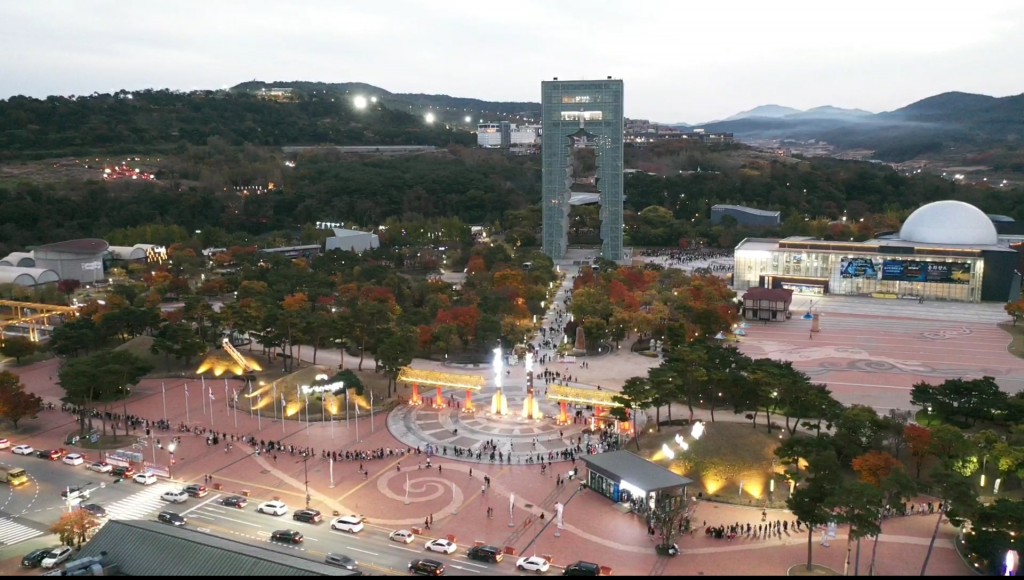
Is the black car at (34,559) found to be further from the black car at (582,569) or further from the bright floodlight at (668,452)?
the bright floodlight at (668,452)

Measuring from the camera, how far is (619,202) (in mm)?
95250

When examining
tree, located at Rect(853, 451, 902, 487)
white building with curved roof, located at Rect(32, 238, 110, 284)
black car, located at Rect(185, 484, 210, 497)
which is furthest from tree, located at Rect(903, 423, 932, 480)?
white building with curved roof, located at Rect(32, 238, 110, 284)

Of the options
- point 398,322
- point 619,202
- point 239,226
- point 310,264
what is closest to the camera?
point 398,322

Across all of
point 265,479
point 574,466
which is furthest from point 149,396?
point 574,466

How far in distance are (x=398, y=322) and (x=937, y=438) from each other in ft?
124

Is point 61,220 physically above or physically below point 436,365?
above

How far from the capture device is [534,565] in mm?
27922

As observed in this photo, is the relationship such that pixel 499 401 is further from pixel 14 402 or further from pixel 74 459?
pixel 14 402

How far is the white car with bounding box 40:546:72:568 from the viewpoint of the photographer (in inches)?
1110

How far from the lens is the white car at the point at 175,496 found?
3409 centimetres

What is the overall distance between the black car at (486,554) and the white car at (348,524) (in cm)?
518

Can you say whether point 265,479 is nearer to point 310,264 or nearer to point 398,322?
point 398,322

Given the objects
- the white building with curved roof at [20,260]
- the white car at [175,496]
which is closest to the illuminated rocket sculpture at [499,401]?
the white car at [175,496]

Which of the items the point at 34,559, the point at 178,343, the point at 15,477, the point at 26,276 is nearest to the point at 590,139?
the point at 178,343
